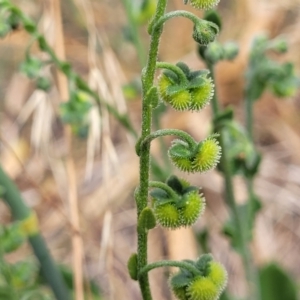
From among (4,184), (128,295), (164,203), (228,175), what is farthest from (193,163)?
(128,295)

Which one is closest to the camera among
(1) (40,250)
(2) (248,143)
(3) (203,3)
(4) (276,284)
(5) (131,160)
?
(3) (203,3)

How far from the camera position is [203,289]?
604mm

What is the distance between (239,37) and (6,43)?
81cm

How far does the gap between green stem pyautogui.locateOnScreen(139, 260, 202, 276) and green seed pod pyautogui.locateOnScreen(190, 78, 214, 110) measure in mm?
147

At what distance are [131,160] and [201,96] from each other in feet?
4.25

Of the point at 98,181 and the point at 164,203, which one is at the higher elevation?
the point at 98,181

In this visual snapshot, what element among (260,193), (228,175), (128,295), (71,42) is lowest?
(228,175)

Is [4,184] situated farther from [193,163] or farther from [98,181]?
[98,181]

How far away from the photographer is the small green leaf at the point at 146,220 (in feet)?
1.89

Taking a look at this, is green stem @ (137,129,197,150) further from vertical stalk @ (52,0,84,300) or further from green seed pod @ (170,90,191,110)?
vertical stalk @ (52,0,84,300)

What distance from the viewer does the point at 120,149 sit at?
195 cm

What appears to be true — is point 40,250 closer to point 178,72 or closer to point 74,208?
point 74,208

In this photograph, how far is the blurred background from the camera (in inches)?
63.6

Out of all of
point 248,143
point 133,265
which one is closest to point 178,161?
point 133,265
